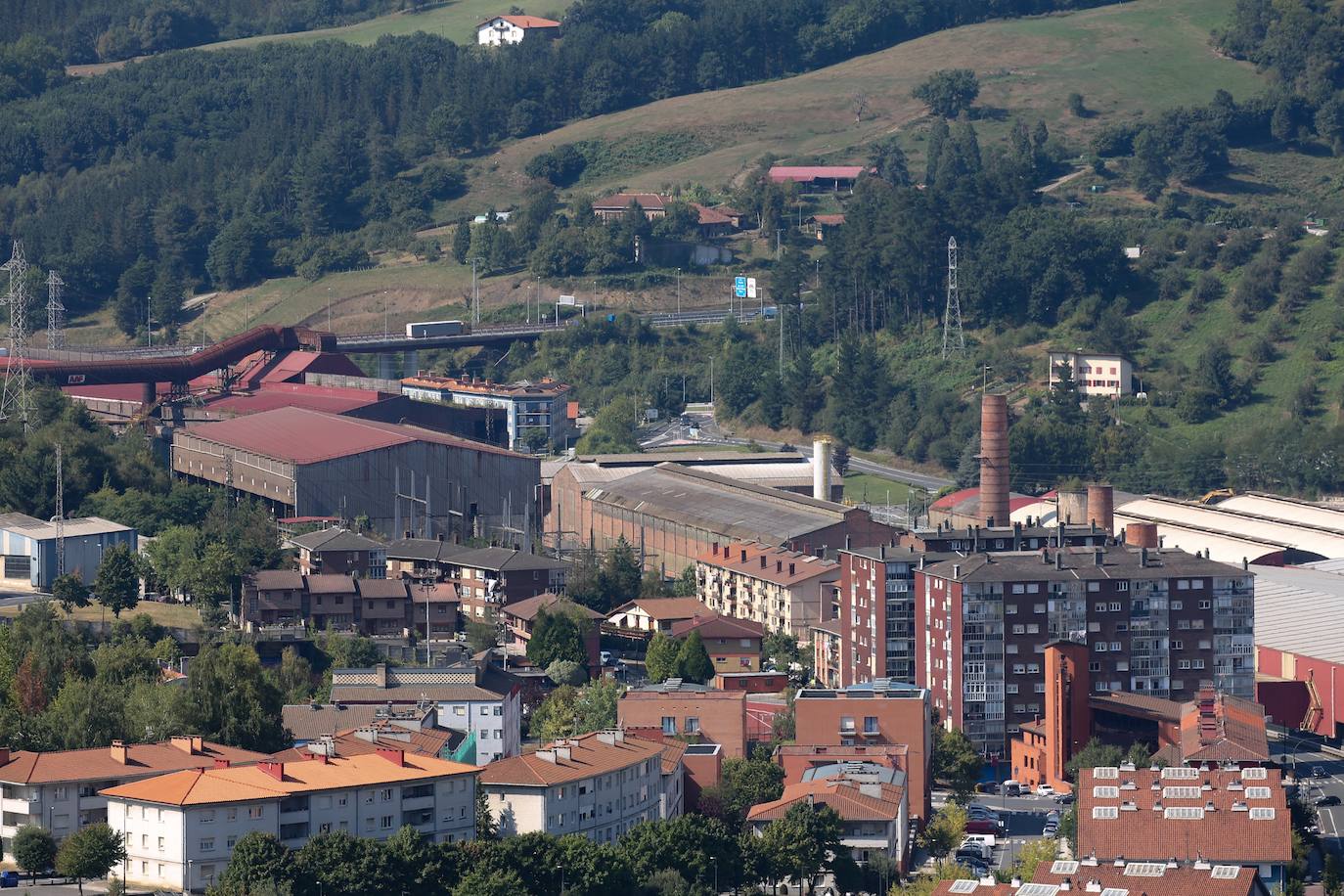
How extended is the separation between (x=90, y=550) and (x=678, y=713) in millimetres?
19291

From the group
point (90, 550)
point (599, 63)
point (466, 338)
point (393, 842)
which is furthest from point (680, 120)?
point (393, 842)

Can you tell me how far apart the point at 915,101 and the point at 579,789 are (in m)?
88.9

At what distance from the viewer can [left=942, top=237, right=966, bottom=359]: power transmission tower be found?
3935 inches

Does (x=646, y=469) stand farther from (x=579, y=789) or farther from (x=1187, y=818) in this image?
(x=1187, y=818)

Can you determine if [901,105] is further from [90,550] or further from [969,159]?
[90,550]

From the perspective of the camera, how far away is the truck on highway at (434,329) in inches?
4188

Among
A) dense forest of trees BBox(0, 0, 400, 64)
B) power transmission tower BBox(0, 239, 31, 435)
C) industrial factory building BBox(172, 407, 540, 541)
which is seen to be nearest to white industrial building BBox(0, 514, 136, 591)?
industrial factory building BBox(172, 407, 540, 541)

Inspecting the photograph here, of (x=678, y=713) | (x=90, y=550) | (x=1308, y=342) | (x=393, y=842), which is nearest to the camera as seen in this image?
(x=393, y=842)

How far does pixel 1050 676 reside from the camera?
5272 cm

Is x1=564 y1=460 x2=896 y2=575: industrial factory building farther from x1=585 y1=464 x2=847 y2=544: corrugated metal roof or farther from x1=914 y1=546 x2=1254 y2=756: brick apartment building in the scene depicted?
x1=914 y1=546 x2=1254 y2=756: brick apartment building

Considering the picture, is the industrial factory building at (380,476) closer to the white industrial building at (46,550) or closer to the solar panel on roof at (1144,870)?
the white industrial building at (46,550)

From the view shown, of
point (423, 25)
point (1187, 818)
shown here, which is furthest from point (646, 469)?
point (423, 25)

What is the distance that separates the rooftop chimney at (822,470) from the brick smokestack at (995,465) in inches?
253

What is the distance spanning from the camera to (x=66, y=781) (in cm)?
4116
